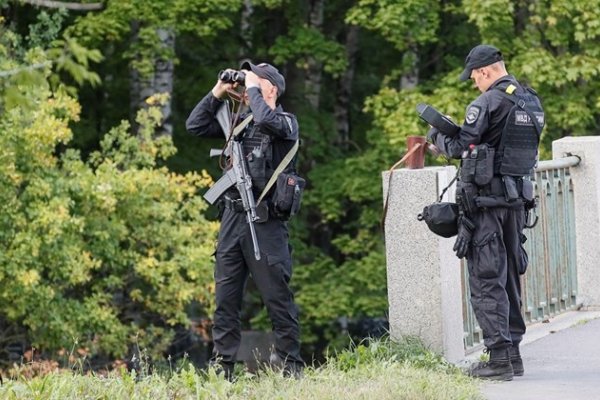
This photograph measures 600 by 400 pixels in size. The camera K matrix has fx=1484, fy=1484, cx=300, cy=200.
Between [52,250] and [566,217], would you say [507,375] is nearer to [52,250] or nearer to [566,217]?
[566,217]

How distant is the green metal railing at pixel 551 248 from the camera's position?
32.7 ft

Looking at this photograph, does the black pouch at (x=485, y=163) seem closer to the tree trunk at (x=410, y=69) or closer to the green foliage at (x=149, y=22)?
the green foliage at (x=149, y=22)

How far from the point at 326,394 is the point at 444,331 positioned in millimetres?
1773

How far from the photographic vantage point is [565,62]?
22.6 metres

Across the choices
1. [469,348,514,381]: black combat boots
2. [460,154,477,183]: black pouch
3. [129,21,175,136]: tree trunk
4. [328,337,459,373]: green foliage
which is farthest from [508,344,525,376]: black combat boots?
[129,21,175,136]: tree trunk

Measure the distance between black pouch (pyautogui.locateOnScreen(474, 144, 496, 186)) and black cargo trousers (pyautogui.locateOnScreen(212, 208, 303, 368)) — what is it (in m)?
1.09

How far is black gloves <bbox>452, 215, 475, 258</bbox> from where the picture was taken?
7.79 m

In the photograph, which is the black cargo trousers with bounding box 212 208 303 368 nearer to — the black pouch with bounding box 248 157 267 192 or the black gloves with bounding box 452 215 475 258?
the black pouch with bounding box 248 157 267 192

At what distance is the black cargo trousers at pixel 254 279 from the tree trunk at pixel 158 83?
51.2 feet

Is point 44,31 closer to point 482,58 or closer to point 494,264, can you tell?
point 482,58

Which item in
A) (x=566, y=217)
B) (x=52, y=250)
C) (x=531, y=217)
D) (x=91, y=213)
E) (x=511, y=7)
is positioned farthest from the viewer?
(x=511, y=7)

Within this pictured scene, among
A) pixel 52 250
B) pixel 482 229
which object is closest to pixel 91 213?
pixel 52 250

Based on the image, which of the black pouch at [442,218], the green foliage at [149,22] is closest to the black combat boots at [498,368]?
the black pouch at [442,218]

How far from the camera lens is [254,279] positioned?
781 cm
